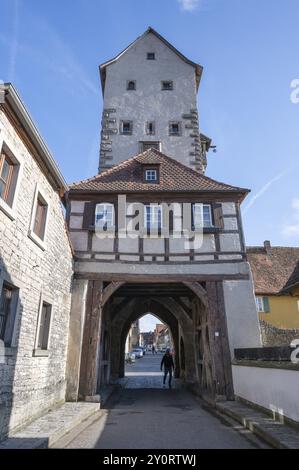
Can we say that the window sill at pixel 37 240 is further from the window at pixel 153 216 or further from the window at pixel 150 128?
the window at pixel 150 128

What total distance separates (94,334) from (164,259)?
3265 mm

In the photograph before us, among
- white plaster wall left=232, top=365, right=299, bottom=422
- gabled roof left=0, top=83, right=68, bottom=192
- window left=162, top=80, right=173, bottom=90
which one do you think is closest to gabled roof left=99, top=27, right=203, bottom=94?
window left=162, top=80, right=173, bottom=90

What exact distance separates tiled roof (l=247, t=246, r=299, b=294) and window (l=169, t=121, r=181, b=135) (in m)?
9.14

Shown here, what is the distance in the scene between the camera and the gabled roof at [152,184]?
12.0 meters

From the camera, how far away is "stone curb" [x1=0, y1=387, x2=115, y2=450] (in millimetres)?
5160

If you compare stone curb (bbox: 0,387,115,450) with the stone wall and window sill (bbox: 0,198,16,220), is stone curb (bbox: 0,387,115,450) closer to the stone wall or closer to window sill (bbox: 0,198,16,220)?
window sill (bbox: 0,198,16,220)

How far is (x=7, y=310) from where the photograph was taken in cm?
615

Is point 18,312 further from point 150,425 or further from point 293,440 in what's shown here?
point 293,440

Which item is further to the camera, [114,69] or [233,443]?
[114,69]

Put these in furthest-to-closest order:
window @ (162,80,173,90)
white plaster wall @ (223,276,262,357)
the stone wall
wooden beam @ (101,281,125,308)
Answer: window @ (162,80,173,90) < the stone wall < wooden beam @ (101,281,125,308) < white plaster wall @ (223,276,262,357)

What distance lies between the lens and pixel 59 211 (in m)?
8.91

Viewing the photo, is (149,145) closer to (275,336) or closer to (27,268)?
(275,336)

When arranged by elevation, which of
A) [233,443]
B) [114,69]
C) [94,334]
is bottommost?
[233,443]

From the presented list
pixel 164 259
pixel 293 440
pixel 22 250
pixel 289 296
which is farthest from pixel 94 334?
pixel 289 296
